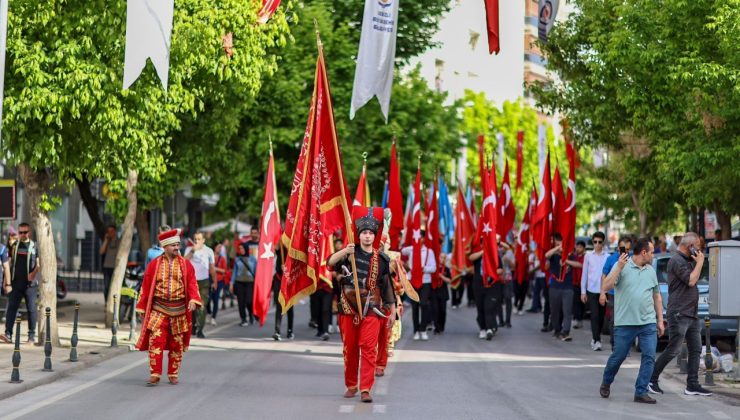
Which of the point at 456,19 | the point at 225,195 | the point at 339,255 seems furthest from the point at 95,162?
the point at 456,19

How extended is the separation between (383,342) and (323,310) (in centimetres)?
869

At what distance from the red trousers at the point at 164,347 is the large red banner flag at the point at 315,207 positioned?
1330 mm

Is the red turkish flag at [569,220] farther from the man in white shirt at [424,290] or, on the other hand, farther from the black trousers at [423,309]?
the black trousers at [423,309]

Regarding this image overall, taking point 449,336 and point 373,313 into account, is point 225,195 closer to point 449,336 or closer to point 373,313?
point 449,336

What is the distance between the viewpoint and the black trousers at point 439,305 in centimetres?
2511

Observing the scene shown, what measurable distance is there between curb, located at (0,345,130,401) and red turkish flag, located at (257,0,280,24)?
5723 millimetres

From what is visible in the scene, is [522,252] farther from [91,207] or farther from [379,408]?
[379,408]

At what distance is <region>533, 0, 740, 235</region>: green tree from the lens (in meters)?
23.7

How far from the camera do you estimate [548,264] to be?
2631cm

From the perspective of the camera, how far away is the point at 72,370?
16.9 m

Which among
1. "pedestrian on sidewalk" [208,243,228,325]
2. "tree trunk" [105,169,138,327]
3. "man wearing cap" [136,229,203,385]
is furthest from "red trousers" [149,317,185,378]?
"pedestrian on sidewalk" [208,243,228,325]

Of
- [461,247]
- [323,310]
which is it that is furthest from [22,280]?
[461,247]

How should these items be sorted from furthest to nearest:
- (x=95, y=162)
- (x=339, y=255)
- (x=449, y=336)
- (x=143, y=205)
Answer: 1. (x=143, y=205)
2. (x=449, y=336)
3. (x=95, y=162)
4. (x=339, y=255)

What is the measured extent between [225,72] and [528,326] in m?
9.70
